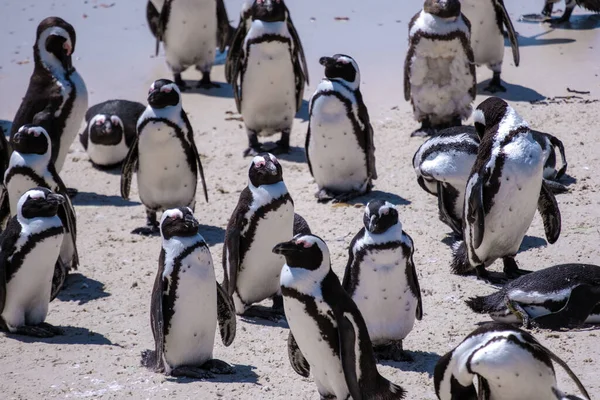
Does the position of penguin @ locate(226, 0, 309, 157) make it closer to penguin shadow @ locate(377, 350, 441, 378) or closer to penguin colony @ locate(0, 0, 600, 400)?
penguin colony @ locate(0, 0, 600, 400)

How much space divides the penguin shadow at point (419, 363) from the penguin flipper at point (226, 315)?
2.48 feet

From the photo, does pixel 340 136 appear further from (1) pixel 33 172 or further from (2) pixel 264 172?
(1) pixel 33 172

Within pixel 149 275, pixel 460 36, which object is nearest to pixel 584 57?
pixel 460 36

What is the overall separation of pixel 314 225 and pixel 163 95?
132 cm

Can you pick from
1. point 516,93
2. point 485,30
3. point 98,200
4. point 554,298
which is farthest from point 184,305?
point 485,30

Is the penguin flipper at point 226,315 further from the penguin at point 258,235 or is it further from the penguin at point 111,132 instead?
the penguin at point 111,132

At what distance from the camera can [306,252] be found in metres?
4.79

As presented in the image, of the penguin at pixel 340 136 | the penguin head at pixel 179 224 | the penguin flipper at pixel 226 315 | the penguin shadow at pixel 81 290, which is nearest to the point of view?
the penguin head at pixel 179 224

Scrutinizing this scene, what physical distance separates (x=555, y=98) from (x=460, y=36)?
1.19 m

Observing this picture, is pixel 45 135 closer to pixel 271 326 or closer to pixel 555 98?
pixel 271 326

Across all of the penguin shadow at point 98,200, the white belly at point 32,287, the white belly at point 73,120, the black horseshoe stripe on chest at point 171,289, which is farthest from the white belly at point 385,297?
the white belly at point 73,120

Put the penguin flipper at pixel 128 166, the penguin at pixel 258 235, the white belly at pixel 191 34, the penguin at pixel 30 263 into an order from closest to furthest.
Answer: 1. the penguin at pixel 30 263
2. the penguin at pixel 258 235
3. the penguin flipper at pixel 128 166
4. the white belly at pixel 191 34

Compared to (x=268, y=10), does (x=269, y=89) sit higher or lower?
lower

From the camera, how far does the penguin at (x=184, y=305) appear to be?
17.6ft
